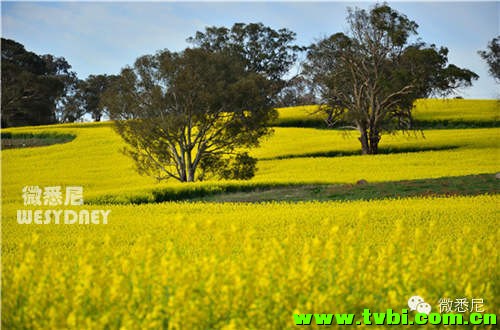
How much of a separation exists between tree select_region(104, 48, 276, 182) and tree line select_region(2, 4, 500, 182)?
0.16 ft

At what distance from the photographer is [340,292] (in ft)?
21.2

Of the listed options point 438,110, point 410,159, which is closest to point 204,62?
point 410,159

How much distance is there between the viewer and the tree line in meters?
34.0

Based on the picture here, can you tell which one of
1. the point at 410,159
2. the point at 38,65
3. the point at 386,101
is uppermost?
the point at 38,65

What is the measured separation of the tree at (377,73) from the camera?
149 feet

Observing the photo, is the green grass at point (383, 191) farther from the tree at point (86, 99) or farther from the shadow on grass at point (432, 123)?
the tree at point (86, 99)

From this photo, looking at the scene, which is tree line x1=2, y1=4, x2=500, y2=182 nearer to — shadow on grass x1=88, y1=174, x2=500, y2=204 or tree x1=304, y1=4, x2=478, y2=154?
tree x1=304, y1=4, x2=478, y2=154

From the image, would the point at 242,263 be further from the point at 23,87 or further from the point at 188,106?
the point at 23,87

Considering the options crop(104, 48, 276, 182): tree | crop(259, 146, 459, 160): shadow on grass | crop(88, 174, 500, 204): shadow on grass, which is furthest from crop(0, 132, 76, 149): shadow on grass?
crop(88, 174, 500, 204): shadow on grass

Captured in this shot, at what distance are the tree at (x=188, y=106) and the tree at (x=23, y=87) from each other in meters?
38.4

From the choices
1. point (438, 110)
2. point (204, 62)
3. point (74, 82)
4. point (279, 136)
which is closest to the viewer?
point (204, 62)

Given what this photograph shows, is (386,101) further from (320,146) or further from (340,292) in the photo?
(340,292)

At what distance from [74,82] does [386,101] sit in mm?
72666

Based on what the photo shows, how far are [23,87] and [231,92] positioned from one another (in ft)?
141
